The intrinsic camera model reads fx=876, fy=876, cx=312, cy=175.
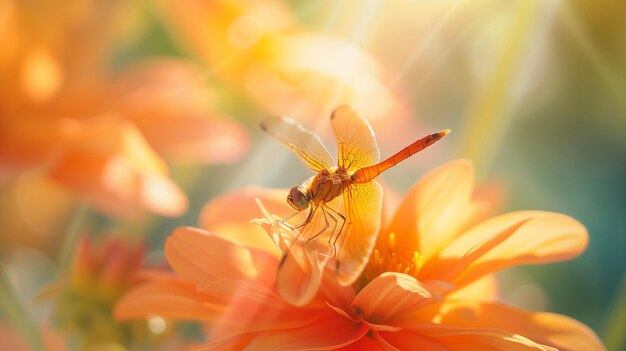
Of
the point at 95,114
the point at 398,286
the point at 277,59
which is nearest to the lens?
the point at 398,286

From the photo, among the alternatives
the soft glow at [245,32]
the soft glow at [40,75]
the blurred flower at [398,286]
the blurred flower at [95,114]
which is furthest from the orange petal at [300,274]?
the soft glow at [245,32]

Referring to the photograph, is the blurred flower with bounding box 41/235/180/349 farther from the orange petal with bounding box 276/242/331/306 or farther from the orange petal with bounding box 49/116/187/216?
the orange petal with bounding box 276/242/331/306

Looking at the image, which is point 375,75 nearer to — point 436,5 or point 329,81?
point 329,81

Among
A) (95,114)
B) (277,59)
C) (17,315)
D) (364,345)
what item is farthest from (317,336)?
(277,59)

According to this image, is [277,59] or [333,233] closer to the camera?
[333,233]

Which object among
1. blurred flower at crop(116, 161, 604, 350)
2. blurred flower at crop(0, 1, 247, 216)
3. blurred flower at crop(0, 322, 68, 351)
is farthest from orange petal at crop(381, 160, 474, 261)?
blurred flower at crop(0, 322, 68, 351)

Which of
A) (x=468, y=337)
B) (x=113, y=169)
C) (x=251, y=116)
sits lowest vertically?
(x=468, y=337)

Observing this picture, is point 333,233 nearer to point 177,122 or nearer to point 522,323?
point 522,323
